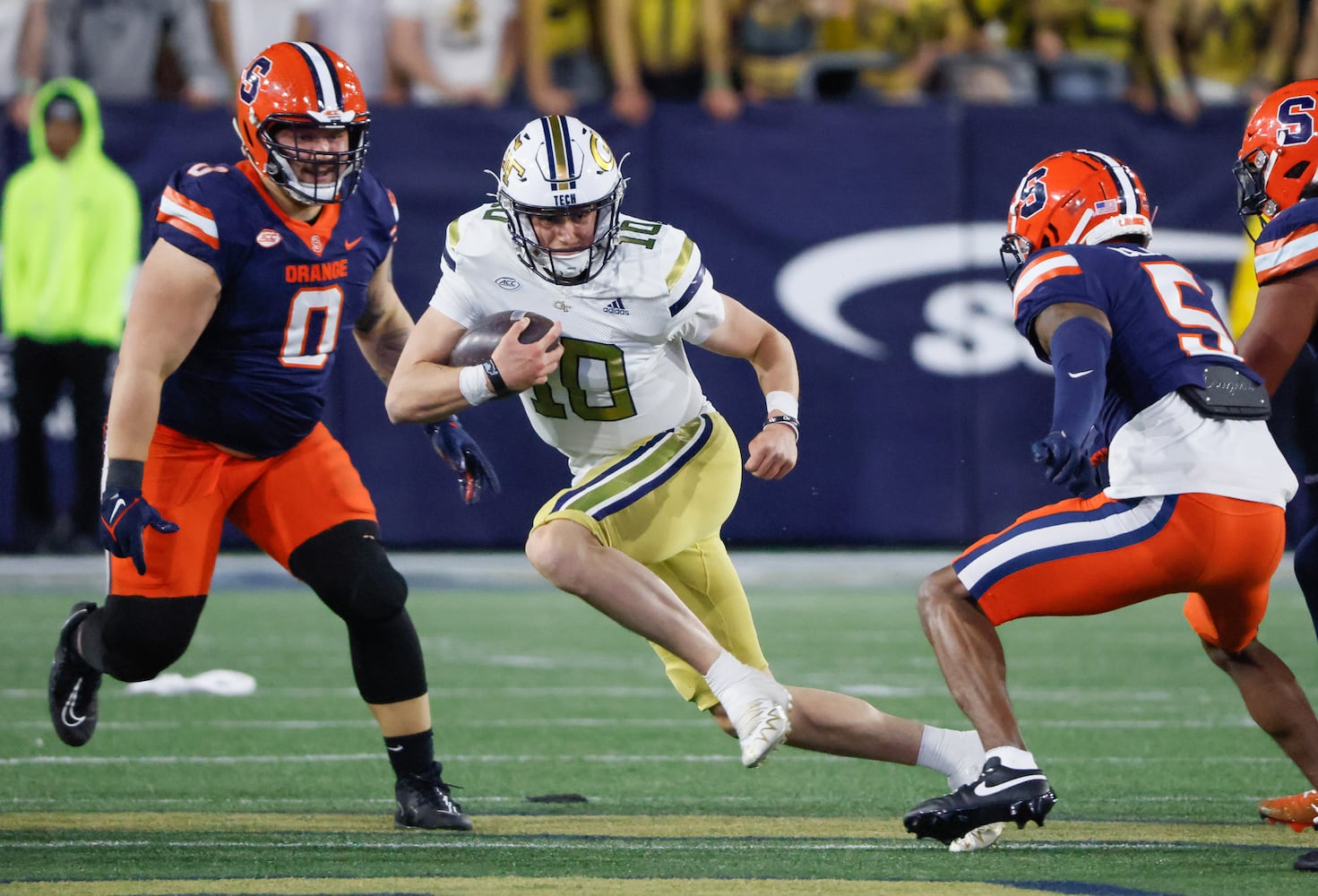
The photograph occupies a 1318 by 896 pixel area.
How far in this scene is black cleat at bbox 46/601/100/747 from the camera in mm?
4602

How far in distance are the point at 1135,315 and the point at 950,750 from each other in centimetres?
97

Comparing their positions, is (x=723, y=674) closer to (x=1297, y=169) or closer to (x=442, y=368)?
(x=442, y=368)

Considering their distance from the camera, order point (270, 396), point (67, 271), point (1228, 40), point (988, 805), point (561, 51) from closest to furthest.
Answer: point (988, 805) → point (270, 396) → point (67, 271) → point (561, 51) → point (1228, 40)

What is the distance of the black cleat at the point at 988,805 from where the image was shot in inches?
142

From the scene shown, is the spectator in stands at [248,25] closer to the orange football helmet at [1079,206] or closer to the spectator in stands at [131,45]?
the spectator in stands at [131,45]

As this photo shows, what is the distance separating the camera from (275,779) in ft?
15.9

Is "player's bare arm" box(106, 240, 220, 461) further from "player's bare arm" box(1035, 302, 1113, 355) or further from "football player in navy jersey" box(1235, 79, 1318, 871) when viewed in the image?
"football player in navy jersey" box(1235, 79, 1318, 871)

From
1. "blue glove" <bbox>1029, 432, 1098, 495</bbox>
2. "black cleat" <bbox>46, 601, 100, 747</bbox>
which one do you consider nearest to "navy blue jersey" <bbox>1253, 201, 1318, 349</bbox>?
"blue glove" <bbox>1029, 432, 1098, 495</bbox>

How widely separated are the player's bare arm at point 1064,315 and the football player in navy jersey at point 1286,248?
491 millimetres

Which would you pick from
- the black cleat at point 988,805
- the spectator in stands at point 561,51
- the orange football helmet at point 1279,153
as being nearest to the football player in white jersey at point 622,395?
the black cleat at point 988,805

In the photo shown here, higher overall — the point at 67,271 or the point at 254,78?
the point at 254,78

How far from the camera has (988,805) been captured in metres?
3.62

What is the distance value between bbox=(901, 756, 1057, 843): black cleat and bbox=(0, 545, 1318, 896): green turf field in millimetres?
89

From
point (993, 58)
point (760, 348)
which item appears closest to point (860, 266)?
point (993, 58)
